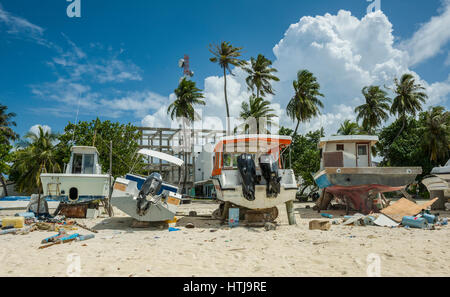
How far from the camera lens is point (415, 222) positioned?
867 cm

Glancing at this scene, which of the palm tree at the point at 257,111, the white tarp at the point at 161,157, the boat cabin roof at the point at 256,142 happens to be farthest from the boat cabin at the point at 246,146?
the palm tree at the point at 257,111

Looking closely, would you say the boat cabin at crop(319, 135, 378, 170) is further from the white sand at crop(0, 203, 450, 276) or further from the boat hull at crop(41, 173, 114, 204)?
the boat hull at crop(41, 173, 114, 204)

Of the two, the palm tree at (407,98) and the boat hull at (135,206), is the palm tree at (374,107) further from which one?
the boat hull at (135,206)

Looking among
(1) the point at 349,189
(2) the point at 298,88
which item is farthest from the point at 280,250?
(2) the point at 298,88

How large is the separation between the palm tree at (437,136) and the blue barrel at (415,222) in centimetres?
2374

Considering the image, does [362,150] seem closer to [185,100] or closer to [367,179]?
[367,179]

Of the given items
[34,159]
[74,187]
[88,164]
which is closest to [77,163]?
[88,164]

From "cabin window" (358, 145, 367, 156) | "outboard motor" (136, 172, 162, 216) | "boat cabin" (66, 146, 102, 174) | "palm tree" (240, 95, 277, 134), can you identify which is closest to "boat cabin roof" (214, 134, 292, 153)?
"outboard motor" (136, 172, 162, 216)

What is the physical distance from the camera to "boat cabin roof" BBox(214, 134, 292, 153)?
962 centimetres

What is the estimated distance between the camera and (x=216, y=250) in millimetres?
5914

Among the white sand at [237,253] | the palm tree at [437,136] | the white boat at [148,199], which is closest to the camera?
the white sand at [237,253]

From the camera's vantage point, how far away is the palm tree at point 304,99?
99.4 ft

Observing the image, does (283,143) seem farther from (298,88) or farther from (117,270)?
(298,88)
